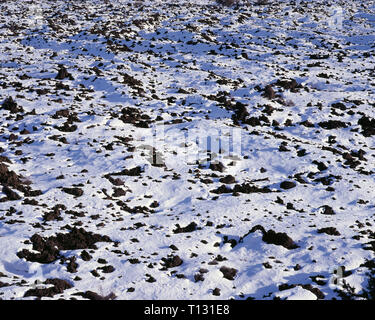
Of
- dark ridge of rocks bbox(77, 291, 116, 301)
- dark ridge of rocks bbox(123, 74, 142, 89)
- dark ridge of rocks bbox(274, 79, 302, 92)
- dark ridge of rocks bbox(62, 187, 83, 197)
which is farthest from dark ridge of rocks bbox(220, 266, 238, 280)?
dark ridge of rocks bbox(274, 79, 302, 92)

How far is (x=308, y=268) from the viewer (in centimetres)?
1479

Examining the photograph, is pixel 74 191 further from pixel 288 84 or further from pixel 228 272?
pixel 288 84

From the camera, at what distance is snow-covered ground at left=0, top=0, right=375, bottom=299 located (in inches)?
559

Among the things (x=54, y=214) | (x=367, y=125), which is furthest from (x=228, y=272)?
(x=367, y=125)

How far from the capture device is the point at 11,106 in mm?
28312

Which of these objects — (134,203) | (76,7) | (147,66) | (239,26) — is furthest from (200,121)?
(76,7)

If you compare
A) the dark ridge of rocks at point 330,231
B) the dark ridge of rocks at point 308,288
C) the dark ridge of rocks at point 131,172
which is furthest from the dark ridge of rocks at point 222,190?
the dark ridge of rocks at point 308,288

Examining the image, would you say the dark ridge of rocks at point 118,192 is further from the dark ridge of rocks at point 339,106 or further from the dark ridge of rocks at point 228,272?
the dark ridge of rocks at point 339,106

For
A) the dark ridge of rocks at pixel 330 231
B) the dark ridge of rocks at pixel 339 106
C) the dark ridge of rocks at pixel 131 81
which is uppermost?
the dark ridge of rocks at pixel 131 81

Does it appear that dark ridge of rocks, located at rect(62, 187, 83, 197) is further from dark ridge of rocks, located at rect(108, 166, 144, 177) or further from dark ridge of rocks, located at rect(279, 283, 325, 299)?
dark ridge of rocks, located at rect(279, 283, 325, 299)

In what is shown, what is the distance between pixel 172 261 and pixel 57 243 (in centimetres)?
499

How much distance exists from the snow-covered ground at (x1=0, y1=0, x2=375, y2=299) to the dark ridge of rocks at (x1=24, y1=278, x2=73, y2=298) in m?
0.06

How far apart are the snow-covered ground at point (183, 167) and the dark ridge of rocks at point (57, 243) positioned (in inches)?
2.4

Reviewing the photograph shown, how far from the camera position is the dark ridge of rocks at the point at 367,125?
29316mm
